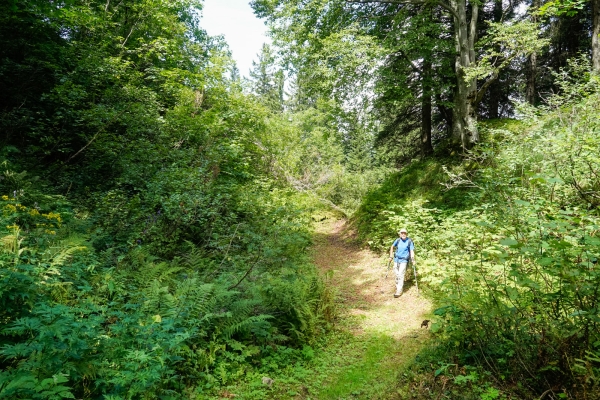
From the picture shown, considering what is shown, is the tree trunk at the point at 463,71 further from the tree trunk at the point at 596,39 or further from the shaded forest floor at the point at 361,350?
the shaded forest floor at the point at 361,350

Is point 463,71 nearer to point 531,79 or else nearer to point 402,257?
point 531,79

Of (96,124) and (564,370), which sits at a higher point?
(96,124)

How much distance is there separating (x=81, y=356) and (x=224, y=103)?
45.7 ft

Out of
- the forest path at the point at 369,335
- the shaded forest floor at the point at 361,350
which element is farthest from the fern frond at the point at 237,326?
the forest path at the point at 369,335

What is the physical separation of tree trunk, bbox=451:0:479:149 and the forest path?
5971mm

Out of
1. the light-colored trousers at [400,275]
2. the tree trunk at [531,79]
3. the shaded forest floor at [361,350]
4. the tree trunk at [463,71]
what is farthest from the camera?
the tree trunk at [531,79]

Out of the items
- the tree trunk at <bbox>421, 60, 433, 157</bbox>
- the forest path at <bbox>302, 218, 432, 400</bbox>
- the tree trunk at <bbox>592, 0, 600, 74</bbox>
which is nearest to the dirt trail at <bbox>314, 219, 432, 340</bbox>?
the forest path at <bbox>302, 218, 432, 400</bbox>

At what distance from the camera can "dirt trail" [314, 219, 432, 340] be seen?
7.18m

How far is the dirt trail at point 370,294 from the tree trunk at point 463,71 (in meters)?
5.18

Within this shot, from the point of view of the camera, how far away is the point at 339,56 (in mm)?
12070

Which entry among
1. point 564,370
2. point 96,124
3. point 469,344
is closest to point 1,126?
point 96,124

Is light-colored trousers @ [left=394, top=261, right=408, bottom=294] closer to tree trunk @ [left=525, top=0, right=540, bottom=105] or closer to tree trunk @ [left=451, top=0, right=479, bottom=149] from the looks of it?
tree trunk @ [left=451, top=0, right=479, bottom=149]

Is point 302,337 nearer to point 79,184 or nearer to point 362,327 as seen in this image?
point 362,327

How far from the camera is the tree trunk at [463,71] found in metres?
11.9
